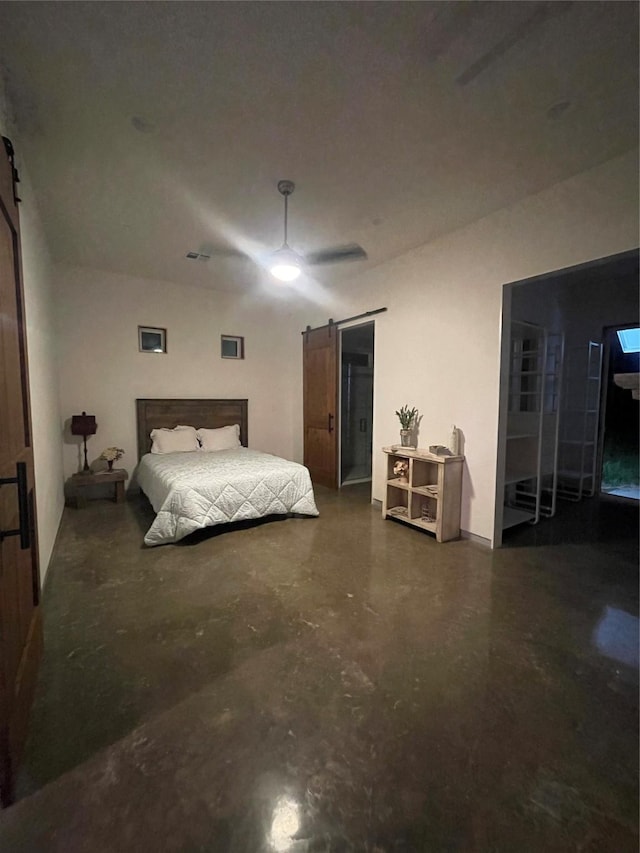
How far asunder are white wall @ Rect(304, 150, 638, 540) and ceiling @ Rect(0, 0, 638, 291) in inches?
7.7

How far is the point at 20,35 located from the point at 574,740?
12.4ft

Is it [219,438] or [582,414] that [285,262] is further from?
[582,414]

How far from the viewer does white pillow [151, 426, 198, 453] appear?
4.73 metres

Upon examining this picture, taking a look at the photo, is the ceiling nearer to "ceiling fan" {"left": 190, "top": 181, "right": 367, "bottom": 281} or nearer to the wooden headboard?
"ceiling fan" {"left": 190, "top": 181, "right": 367, "bottom": 281}

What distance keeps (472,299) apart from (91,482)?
458 centimetres

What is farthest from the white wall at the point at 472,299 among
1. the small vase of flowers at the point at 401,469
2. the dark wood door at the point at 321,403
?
the dark wood door at the point at 321,403

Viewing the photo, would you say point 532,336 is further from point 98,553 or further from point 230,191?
point 98,553

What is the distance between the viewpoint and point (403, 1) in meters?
1.45

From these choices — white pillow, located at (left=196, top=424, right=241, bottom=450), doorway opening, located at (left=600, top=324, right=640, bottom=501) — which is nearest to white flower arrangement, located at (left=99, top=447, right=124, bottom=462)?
white pillow, located at (left=196, top=424, right=241, bottom=450)

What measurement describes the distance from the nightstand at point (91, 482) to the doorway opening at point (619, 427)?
6.36m

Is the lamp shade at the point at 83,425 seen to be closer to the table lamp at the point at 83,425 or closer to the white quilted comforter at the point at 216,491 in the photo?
the table lamp at the point at 83,425

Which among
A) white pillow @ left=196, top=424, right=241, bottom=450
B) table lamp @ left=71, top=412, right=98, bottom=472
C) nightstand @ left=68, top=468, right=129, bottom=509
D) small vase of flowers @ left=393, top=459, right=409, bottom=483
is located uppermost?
table lamp @ left=71, top=412, right=98, bottom=472

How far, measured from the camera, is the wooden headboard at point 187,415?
4875 millimetres

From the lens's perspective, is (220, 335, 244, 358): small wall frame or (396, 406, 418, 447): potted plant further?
(220, 335, 244, 358): small wall frame
